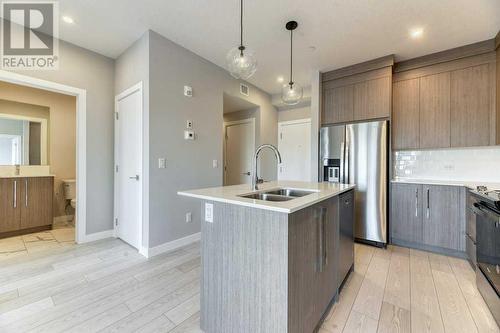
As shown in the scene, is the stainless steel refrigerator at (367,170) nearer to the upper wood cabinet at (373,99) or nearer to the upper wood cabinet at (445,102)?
the upper wood cabinet at (373,99)

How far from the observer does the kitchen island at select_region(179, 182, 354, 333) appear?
1.14 meters

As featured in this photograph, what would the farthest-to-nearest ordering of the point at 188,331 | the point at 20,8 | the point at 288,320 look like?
the point at 20,8 < the point at 188,331 < the point at 288,320

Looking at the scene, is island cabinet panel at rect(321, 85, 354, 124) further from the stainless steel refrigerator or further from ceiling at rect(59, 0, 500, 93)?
ceiling at rect(59, 0, 500, 93)

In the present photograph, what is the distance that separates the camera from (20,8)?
90.7 inches

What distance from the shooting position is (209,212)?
1.42 metres

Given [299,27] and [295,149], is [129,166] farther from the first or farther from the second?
[295,149]

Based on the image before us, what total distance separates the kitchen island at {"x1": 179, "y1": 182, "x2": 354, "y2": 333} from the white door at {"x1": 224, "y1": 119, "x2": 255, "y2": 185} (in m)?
3.24

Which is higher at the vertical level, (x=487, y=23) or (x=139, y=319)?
(x=487, y=23)

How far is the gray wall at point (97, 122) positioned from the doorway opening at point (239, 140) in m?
2.06

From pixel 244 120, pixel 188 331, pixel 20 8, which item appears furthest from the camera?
Answer: pixel 244 120

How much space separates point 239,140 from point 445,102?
11.7 feet

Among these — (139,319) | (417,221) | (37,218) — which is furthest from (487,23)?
(37,218)

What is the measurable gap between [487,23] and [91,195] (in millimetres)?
5320

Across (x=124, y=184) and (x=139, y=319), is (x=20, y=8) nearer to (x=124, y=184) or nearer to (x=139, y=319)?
(x=124, y=184)
